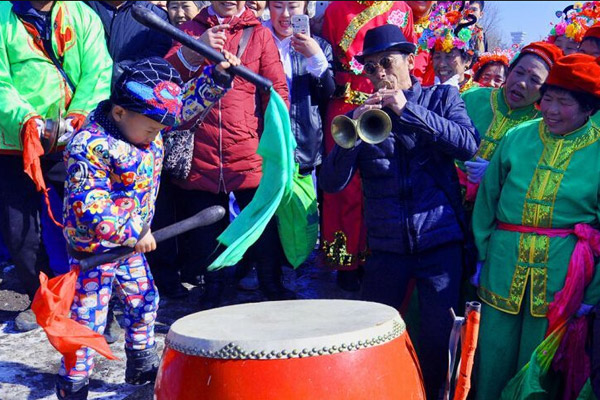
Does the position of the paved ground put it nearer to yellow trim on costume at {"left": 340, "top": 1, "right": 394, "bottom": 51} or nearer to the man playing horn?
the man playing horn

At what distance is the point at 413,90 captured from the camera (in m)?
3.26

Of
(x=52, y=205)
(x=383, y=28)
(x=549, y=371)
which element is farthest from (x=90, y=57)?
(x=549, y=371)

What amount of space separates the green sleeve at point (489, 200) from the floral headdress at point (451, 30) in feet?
4.33

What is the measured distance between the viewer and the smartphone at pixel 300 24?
13.8 feet

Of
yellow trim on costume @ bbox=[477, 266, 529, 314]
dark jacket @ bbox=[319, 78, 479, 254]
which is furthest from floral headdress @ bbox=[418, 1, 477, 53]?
yellow trim on costume @ bbox=[477, 266, 529, 314]

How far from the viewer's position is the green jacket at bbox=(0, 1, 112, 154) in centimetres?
377

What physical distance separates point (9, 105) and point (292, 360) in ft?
7.75

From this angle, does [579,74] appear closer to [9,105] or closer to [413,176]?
[413,176]

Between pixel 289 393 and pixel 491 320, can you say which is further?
pixel 491 320

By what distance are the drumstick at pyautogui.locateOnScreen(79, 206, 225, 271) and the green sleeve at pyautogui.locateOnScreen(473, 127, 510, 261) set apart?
119 cm

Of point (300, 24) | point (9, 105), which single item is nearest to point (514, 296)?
point (300, 24)

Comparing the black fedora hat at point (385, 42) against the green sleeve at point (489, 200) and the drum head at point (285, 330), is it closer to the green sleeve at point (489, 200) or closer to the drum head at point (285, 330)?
the green sleeve at point (489, 200)

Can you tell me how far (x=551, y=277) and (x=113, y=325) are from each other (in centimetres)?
244

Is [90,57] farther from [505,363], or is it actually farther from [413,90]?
[505,363]
